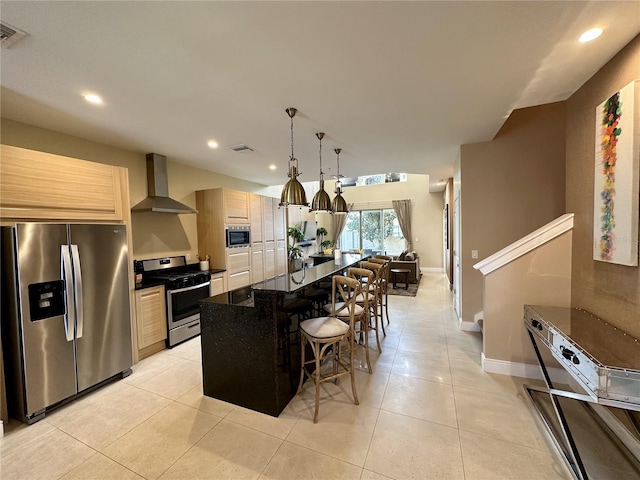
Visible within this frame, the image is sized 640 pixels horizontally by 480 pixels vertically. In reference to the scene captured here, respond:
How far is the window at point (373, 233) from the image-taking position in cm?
954

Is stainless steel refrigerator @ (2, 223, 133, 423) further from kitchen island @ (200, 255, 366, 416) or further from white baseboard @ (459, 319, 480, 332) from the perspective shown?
white baseboard @ (459, 319, 480, 332)

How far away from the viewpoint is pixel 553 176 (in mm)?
3316

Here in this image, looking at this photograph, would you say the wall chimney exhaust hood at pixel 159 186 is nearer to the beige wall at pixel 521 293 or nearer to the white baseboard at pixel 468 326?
the beige wall at pixel 521 293

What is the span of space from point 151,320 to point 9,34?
285 centimetres

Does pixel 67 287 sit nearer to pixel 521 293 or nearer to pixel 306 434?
pixel 306 434

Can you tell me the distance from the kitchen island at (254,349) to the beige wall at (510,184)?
2.75m

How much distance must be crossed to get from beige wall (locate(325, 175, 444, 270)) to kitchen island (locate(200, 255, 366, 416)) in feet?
24.8

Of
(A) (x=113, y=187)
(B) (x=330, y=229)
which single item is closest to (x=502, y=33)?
(A) (x=113, y=187)

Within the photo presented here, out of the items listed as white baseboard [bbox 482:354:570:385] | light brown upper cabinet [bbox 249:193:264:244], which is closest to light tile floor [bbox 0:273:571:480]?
white baseboard [bbox 482:354:570:385]

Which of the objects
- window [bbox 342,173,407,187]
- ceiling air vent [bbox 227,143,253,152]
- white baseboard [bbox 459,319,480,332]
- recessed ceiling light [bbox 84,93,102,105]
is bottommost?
white baseboard [bbox 459,319,480,332]

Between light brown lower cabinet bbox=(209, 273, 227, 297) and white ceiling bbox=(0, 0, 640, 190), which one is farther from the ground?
white ceiling bbox=(0, 0, 640, 190)

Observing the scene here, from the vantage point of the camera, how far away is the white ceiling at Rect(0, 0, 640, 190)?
4.52 ft

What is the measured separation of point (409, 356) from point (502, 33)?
10.0ft

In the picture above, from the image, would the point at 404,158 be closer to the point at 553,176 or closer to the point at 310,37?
the point at 553,176
